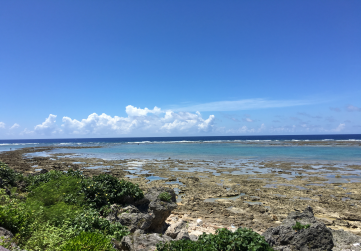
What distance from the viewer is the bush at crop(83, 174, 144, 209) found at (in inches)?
356

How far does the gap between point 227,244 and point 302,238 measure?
2.86m

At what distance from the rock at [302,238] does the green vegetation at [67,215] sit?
4.91 metres

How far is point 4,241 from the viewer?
4625 millimetres

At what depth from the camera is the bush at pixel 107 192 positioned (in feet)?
29.7

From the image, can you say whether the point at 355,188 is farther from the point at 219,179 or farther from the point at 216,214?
the point at 216,214

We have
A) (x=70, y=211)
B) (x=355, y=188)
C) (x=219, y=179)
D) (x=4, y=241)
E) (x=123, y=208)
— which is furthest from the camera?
(x=219, y=179)

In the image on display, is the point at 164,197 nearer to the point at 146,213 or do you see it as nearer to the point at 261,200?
the point at 146,213

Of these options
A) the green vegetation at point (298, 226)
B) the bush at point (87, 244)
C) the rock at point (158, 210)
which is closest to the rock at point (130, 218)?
the rock at point (158, 210)

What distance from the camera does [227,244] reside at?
16.9 ft

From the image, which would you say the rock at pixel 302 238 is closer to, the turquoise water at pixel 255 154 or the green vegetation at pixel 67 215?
the green vegetation at pixel 67 215

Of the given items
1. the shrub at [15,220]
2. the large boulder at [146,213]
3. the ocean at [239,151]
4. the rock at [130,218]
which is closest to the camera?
the shrub at [15,220]

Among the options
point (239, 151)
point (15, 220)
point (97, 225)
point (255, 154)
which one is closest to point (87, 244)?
point (97, 225)

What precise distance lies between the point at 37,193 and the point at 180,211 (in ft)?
24.2

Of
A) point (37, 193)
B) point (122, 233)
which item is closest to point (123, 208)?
point (122, 233)
